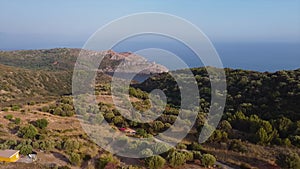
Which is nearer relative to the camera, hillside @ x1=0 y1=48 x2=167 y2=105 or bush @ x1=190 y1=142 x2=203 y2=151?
bush @ x1=190 y1=142 x2=203 y2=151

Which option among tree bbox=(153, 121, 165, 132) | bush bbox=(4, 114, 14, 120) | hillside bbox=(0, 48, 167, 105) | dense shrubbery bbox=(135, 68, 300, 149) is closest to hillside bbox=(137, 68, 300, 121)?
dense shrubbery bbox=(135, 68, 300, 149)

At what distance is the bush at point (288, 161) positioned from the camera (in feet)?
45.9

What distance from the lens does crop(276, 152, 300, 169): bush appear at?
14.0 metres

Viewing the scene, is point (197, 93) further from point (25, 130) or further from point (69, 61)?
point (69, 61)

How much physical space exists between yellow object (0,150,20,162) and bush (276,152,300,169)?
563 inches

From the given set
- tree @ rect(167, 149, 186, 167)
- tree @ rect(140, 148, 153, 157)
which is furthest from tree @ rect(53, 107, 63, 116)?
tree @ rect(167, 149, 186, 167)

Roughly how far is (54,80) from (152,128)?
165 ft

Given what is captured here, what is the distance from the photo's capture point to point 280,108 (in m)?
24.7

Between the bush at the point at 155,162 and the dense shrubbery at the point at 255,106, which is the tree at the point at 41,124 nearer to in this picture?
the dense shrubbery at the point at 255,106

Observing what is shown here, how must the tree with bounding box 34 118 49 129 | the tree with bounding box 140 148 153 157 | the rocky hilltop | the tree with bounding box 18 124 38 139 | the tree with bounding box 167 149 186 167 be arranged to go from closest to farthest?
the tree with bounding box 167 149 186 167 < the tree with bounding box 140 148 153 157 < the tree with bounding box 18 124 38 139 < the tree with bounding box 34 118 49 129 < the rocky hilltop

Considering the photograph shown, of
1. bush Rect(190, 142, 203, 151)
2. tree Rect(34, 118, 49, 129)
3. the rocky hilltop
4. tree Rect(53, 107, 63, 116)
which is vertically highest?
the rocky hilltop

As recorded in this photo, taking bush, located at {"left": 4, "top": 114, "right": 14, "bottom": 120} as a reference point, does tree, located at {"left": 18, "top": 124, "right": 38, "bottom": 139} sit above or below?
below

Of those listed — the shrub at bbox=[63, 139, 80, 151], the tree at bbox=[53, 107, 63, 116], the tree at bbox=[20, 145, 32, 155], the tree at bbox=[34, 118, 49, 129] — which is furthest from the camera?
the tree at bbox=[53, 107, 63, 116]

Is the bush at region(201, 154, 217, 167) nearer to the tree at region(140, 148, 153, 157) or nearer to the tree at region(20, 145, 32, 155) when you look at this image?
the tree at region(140, 148, 153, 157)
